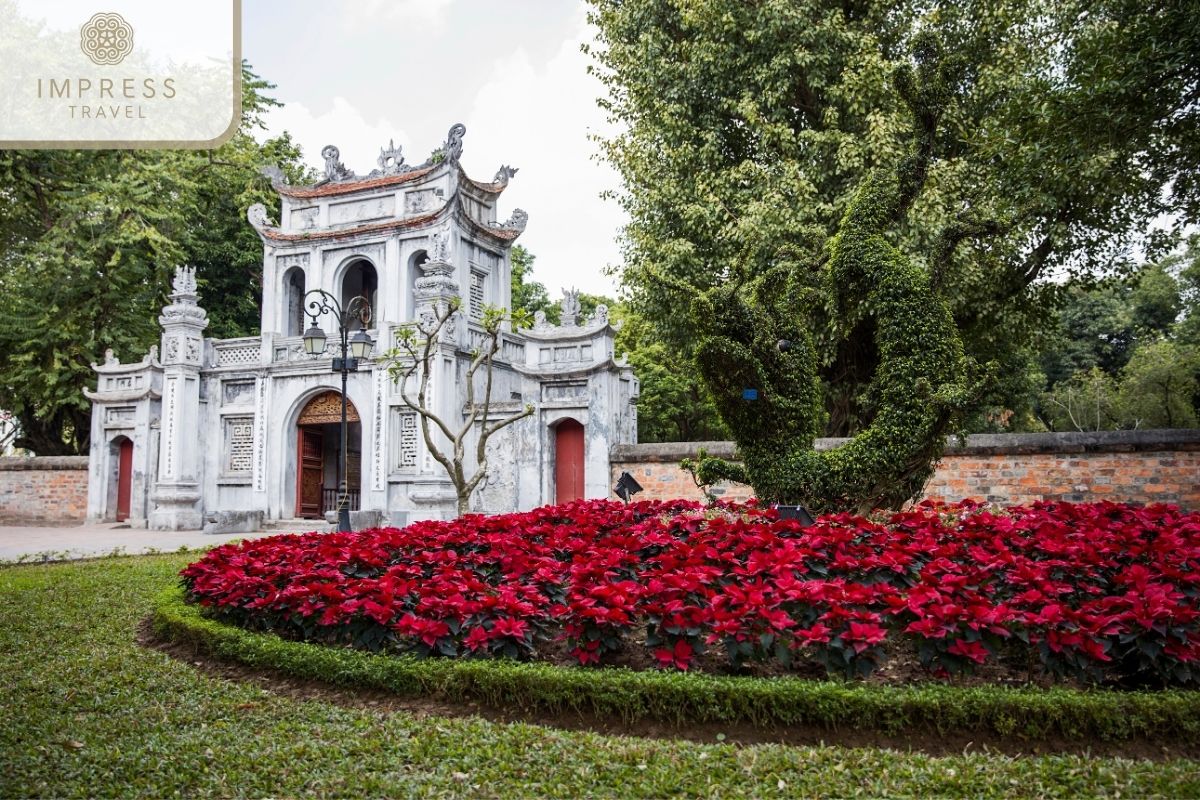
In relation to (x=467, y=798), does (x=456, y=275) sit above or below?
above

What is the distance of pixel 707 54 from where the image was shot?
17.6 m

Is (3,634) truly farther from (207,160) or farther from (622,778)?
(207,160)

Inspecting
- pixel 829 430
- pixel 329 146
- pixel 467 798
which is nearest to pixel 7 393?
pixel 329 146

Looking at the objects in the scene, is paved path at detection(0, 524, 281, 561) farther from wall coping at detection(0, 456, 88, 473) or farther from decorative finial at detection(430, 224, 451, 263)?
decorative finial at detection(430, 224, 451, 263)

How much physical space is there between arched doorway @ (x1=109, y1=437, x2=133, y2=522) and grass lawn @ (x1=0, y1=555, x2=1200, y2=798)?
63.7 feet

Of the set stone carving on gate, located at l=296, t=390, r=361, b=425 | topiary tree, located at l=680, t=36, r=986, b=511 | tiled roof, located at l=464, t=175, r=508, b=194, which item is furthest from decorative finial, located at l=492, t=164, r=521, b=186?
topiary tree, located at l=680, t=36, r=986, b=511

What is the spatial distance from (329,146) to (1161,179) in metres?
19.4

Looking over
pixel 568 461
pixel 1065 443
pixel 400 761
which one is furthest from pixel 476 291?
pixel 400 761

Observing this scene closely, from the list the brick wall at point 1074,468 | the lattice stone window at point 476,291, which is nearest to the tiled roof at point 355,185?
the lattice stone window at point 476,291

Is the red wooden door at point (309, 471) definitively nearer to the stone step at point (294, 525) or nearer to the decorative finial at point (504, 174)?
the stone step at point (294, 525)

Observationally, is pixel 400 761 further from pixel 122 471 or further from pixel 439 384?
pixel 122 471

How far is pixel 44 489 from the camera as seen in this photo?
2367cm

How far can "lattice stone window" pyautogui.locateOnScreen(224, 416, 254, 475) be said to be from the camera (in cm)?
2102

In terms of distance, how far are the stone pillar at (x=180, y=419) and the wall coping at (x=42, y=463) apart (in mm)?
4097
